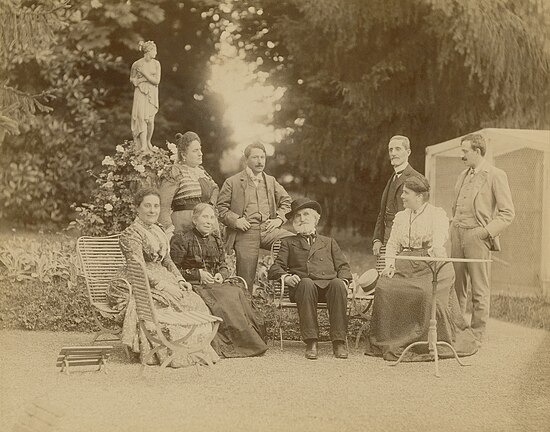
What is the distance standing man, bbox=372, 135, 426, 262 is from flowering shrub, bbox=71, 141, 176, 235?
122cm

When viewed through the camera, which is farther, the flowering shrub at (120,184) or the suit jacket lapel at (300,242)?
the suit jacket lapel at (300,242)

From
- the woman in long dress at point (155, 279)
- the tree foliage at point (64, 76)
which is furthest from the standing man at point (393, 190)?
the tree foliage at point (64, 76)

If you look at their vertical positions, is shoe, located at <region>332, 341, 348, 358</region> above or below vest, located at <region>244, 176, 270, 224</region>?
below

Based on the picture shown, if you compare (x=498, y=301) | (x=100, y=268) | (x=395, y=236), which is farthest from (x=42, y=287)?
(x=498, y=301)

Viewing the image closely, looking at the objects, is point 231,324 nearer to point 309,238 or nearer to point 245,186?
point 309,238

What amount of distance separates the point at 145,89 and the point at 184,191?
782 millimetres

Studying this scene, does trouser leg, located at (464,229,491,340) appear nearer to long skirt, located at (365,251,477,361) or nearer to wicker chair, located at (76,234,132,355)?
long skirt, located at (365,251,477,361)

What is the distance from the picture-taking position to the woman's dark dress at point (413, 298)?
4957mm

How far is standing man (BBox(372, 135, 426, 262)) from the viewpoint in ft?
15.8

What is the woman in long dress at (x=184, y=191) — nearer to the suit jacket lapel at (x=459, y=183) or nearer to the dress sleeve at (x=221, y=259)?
the dress sleeve at (x=221, y=259)

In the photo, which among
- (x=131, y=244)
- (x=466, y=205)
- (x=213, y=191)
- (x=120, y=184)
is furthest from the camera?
(x=466, y=205)

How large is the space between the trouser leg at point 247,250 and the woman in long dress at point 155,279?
1.42ft

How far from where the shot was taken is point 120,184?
15.5 feet

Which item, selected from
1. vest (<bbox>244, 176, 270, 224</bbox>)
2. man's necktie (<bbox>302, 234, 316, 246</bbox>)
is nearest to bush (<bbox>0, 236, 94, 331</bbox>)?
vest (<bbox>244, 176, 270, 224</bbox>)
